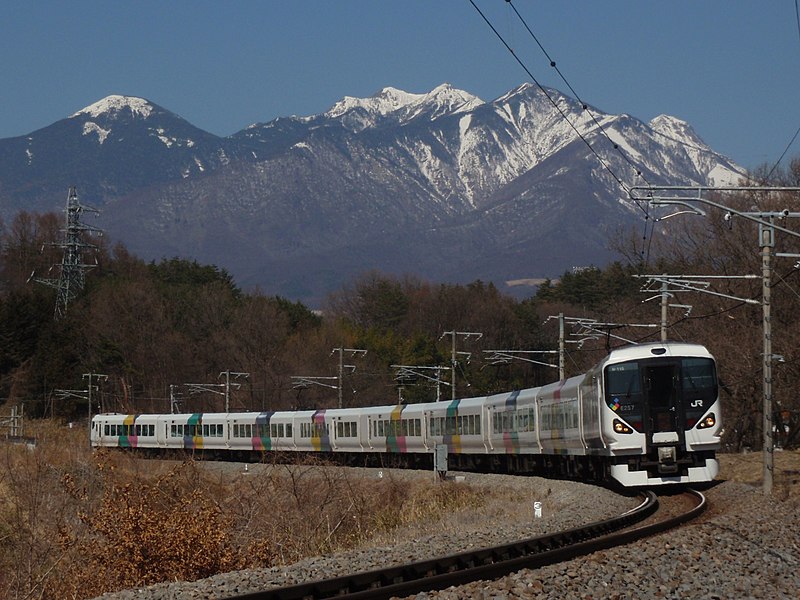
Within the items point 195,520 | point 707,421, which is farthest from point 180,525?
point 707,421

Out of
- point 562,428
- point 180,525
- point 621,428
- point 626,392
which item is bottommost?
point 180,525

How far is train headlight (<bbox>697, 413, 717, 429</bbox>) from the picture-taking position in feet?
81.3

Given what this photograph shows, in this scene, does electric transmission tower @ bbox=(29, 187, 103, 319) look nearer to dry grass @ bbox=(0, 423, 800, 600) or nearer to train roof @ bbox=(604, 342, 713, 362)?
dry grass @ bbox=(0, 423, 800, 600)

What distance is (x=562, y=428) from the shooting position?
1165 inches

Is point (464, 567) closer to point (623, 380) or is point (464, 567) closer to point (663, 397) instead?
point (623, 380)

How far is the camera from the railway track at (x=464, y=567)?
11492 mm

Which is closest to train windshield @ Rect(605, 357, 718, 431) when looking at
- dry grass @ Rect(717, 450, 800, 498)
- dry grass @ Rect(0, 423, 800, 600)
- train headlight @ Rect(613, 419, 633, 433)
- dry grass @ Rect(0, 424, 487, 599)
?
train headlight @ Rect(613, 419, 633, 433)

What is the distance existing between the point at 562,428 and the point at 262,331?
236ft

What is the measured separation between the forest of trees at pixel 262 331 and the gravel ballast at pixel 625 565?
34772 millimetres

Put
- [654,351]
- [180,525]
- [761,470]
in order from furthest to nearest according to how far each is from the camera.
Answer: [761,470] → [654,351] → [180,525]

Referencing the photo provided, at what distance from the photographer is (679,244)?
6022 cm

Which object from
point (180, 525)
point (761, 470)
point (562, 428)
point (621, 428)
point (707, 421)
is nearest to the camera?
point (180, 525)

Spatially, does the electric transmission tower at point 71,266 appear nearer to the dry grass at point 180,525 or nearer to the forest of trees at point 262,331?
the forest of trees at point 262,331

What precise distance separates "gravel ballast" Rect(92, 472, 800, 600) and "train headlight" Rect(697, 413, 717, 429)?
368cm
